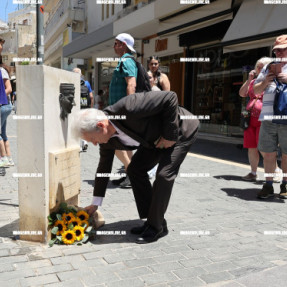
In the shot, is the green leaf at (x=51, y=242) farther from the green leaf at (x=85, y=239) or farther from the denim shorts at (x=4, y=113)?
the denim shorts at (x=4, y=113)

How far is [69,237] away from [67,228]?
74 mm

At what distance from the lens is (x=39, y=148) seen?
111 inches

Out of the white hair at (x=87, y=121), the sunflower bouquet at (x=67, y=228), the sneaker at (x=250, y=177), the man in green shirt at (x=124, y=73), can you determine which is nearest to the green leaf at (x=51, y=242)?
the sunflower bouquet at (x=67, y=228)

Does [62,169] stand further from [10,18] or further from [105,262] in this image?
[10,18]

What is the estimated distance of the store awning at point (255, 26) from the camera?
775 centimetres

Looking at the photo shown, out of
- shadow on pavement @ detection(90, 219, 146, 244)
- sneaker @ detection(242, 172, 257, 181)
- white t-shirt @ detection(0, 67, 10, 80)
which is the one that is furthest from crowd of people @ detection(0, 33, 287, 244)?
white t-shirt @ detection(0, 67, 10, 80)

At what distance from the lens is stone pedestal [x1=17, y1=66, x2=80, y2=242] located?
9.02ft

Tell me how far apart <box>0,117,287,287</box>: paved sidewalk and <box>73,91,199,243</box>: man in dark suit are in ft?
0.96

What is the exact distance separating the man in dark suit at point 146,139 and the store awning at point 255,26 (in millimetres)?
5574

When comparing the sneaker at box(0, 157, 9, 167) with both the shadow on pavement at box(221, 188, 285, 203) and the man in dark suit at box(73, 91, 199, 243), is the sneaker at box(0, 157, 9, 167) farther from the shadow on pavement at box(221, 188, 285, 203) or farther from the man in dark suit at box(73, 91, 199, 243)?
the shadow on pavement at box(221, 188, 285, 203)

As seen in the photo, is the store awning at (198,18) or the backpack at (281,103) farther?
the store awning at (198,18)

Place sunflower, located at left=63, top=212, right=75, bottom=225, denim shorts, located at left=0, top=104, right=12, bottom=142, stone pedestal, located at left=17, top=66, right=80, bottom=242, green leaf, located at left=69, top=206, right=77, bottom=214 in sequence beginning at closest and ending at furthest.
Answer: stone pedestal, located at left=17, top=66, right=80, bottom=242
sunflower, located at left=63, top=212, right=75, bottom=225
green leaf, located at left=69, top=206, right=77, bottom=214
denim shorts, located at left=0, top=104, right=12, bottom=142

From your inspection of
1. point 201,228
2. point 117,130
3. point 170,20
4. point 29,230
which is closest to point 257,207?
point 201,228

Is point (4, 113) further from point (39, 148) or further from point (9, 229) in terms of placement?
point (39, 148)
